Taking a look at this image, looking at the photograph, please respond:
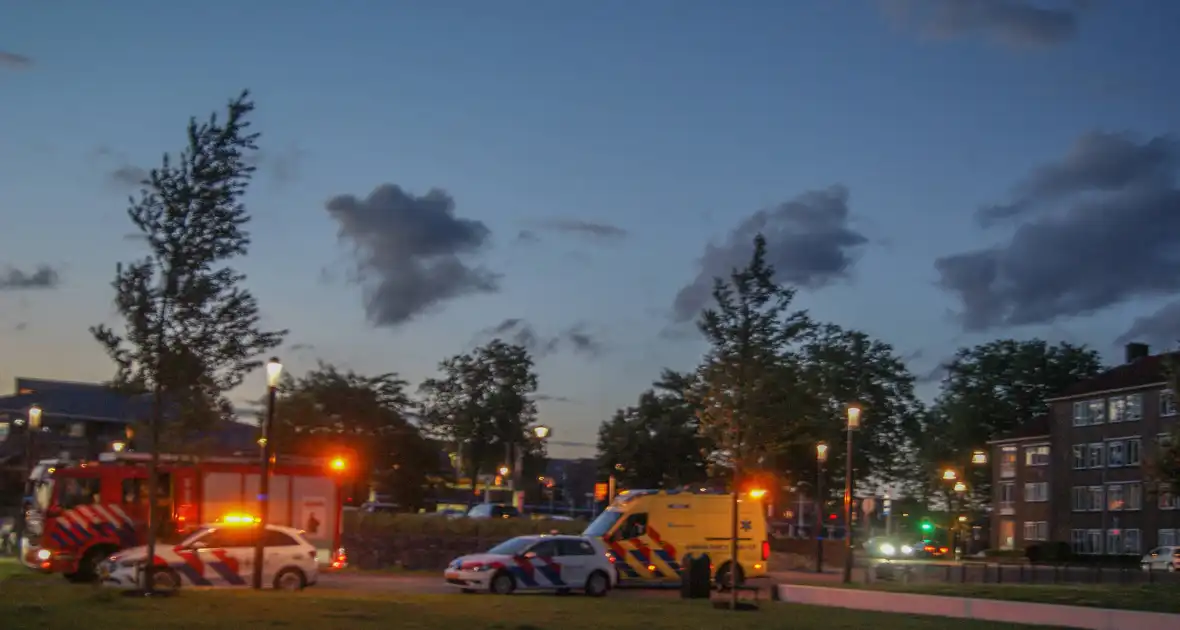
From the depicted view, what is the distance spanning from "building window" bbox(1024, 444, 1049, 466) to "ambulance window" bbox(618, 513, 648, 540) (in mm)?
71304

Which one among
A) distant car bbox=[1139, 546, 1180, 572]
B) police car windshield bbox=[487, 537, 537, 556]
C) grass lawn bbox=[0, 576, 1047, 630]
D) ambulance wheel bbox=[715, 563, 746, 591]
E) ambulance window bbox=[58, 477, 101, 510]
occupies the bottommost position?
distant car bbox=[1139, 546, 1180, 572]

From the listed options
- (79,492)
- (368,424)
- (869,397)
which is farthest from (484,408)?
(79,492)

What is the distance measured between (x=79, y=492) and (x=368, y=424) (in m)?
44.0

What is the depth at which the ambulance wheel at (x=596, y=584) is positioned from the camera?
30.9 meters

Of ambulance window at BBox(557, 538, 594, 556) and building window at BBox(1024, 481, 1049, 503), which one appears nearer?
ambulance window at BBox(557, 538, 594, 556)

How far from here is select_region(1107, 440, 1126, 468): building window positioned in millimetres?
87375

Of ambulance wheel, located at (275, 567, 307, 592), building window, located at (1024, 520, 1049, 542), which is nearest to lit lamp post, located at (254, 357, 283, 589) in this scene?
ambulance wheel, located at (275, 567, 307, 592)

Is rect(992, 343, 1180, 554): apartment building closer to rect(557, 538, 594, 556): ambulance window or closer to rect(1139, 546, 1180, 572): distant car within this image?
rect(1139, 546, 1180, 572): distant car

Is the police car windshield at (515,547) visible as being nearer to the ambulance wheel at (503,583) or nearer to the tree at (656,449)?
the ambulance wheel at (503,583)

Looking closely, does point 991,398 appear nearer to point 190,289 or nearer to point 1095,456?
point 1095,456

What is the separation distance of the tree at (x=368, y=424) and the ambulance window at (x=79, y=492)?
1622 inches

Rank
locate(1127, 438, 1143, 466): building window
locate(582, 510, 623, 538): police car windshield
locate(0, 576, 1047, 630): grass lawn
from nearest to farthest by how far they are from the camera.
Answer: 1. locate(0, 576, 1047, 630): grass lawn
2. locate(582, 510, 623, 538): police car windshield
3. locate(1127, 438, 1143, 466): building window

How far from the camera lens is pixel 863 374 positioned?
97500mm

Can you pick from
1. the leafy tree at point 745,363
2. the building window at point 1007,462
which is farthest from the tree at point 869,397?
the leafy tree at point 745,363
